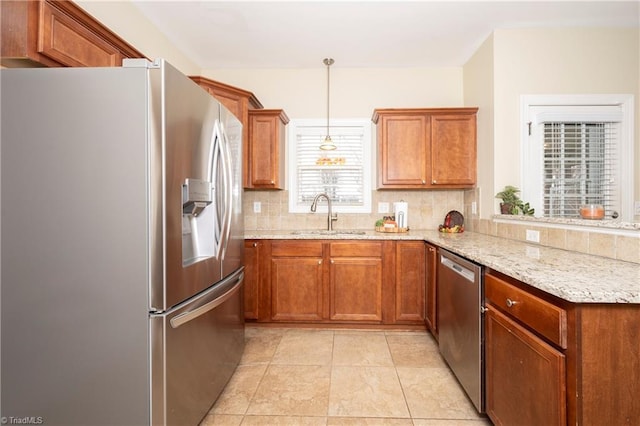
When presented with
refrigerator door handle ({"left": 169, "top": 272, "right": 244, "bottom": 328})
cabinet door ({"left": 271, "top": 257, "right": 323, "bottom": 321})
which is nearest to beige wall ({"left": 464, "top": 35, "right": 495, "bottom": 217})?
cabinet door ({"left": 271, "top": 257, "right": 323, "bottom": 321})

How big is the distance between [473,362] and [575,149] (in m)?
2.24

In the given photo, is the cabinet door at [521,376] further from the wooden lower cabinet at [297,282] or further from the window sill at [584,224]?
the wooden lower cabinet at [297,282]

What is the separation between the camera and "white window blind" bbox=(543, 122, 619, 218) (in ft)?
8.79

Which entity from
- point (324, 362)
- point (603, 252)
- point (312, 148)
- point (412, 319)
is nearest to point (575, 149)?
point (603, 252)

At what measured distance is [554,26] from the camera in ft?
8.67

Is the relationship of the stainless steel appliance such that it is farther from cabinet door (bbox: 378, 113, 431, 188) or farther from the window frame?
the window frame

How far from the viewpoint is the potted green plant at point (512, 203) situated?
251cm

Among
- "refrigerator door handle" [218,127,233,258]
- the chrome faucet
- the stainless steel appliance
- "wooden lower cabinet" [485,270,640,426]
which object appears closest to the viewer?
"wooden lower cabinet" [485,270,640,426]

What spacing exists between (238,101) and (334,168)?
126cm

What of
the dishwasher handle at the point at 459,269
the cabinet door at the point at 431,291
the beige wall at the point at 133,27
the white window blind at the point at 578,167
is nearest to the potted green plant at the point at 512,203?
the white window blind at the point at 578,167

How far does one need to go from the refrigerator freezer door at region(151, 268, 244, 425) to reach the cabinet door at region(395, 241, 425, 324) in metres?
1.52

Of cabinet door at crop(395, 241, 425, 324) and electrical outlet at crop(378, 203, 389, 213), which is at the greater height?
electrical outlet at crop(378, 203, 389, 213)

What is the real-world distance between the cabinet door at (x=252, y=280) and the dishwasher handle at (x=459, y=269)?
164 centimetres

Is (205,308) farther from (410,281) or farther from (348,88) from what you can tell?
(348,88)
